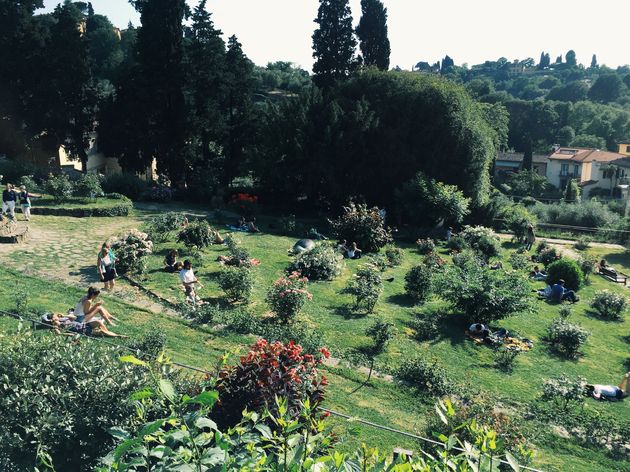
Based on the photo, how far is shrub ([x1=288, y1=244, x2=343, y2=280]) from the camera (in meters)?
18.8

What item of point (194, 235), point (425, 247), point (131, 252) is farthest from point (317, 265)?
point (425, 247)

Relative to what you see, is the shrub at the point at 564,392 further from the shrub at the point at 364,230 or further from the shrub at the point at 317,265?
the shrub at the point at 364,230

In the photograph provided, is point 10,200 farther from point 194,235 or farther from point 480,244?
point 480,244

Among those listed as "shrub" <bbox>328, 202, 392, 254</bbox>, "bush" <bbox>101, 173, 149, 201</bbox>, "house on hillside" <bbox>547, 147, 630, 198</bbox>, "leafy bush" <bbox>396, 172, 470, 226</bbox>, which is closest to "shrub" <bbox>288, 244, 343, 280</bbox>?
"shrub" <bbox>328, 202, 392, 254</bbox>

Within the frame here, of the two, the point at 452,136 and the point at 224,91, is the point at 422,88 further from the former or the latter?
the point at 224,91

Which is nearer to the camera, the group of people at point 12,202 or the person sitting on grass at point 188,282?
the person sitting on grass at point 188,282

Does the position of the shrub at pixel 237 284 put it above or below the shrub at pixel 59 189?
below

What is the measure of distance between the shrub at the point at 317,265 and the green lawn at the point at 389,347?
0.38 m

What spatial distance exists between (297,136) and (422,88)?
26.0 feet

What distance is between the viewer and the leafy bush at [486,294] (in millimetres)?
15609

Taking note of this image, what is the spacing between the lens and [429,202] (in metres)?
30.0

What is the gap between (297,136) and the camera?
101 ft

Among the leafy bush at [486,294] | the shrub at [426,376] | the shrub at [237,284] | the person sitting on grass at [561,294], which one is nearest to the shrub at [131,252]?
the shrub at [237,284]

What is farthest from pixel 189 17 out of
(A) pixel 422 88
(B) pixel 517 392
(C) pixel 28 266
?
(B) pixel 517 392
